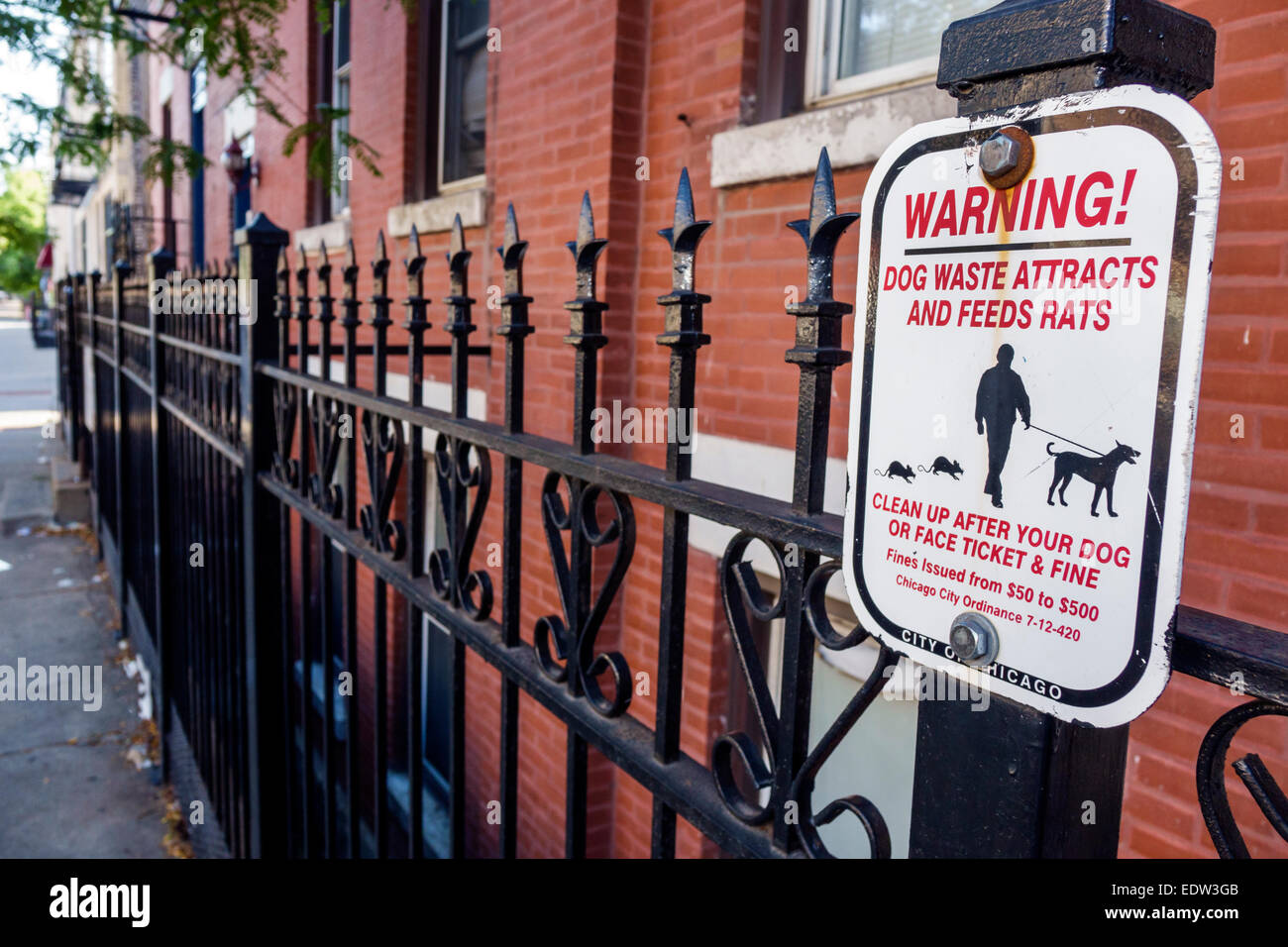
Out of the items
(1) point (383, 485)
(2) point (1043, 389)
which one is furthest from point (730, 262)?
(2) point (1043, 389)

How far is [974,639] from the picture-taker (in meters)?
0.87

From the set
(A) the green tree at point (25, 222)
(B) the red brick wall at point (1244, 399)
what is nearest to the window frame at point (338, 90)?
(B) the red brick wall at point (1244, 399)

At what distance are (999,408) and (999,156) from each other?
0.22m

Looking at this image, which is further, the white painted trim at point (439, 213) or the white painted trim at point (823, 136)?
the white painted trim at point (439, 213)

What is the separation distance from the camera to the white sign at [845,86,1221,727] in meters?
0.73

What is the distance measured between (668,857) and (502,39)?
4052mm

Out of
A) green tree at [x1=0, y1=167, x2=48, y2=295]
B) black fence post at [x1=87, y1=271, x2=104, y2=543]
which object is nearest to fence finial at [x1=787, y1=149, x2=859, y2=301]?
black fence post at [x1=87, y1=271, x2=104, y2=543]

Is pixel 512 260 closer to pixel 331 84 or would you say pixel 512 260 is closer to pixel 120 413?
pixel 120 413

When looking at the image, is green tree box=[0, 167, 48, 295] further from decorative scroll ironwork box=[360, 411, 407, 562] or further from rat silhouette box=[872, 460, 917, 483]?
rat silhouette box=[872, 460, 917, 483]

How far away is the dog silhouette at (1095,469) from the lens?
0.75 m

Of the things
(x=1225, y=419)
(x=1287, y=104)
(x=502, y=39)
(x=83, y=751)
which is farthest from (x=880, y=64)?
(x=83, y=751)

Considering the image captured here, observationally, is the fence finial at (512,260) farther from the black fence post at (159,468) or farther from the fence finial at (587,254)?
the black fence post at (159,468)

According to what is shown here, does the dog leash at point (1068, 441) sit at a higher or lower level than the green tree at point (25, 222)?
lower

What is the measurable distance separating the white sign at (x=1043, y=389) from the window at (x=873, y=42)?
7.11 ft
